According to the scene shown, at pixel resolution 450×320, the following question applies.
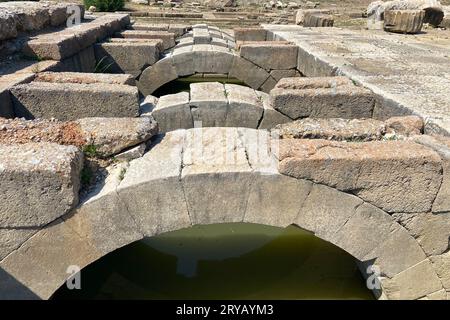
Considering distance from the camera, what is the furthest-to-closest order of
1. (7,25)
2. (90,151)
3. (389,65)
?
1. (389,65)
2. (7,25)
3. (90,151)

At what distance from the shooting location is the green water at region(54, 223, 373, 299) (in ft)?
13.4

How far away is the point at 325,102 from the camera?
15.1ft

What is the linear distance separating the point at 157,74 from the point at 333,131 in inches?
192

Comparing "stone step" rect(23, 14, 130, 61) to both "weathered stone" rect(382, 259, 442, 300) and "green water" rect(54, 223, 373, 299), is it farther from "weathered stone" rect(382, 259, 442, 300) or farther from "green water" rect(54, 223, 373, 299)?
"weathered stone" rect(382, 259, 442, 300)

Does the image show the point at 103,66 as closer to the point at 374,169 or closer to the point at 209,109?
the point at 209,109

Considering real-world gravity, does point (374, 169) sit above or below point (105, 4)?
below

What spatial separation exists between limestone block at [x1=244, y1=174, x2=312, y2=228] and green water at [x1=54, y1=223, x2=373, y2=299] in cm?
145

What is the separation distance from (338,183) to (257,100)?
7.87 feet

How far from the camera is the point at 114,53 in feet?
23.1

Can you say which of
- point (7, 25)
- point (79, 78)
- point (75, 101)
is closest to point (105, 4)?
point (7, 25)

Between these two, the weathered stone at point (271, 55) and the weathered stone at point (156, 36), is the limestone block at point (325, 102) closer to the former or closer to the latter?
the weathered stone at point (271, 55)

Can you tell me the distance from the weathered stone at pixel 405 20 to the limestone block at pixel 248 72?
470 cm

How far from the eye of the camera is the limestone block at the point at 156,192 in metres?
2.70

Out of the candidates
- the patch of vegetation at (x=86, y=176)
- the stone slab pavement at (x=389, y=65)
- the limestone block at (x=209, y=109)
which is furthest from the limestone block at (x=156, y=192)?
the stone slab pavement at (x=389, y=65)
